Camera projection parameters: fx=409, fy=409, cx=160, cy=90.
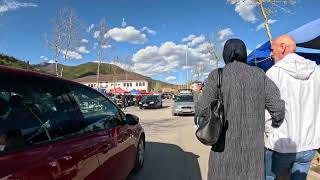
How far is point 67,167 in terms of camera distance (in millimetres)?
3193

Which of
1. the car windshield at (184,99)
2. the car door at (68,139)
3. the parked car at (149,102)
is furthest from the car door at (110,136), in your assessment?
the parked car at (149,102)

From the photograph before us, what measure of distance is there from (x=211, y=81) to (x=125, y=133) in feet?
10.0

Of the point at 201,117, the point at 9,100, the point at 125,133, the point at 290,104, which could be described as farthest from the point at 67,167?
the point at 125,133

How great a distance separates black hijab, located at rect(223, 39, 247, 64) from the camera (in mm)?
3098

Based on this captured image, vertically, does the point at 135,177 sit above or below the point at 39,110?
below

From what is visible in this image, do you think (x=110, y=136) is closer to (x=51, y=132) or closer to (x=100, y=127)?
(x=100, y=127)

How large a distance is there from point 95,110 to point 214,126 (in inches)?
96.9

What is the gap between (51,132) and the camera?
3326 mm

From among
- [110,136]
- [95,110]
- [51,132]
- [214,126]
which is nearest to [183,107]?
[95,110]

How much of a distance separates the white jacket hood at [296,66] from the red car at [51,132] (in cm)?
190

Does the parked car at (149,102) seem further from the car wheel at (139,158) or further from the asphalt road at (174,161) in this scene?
the car wheel at (139,158)

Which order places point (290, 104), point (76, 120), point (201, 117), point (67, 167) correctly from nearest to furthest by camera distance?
point (201, 117) < point (67, 167) < point (290, 104) < point (76, 120)

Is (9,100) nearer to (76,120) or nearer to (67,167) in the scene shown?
(67,167)

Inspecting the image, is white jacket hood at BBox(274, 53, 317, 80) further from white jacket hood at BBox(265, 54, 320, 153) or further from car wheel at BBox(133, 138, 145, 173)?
car wheel at BBox(133, 138, 145, 173)
